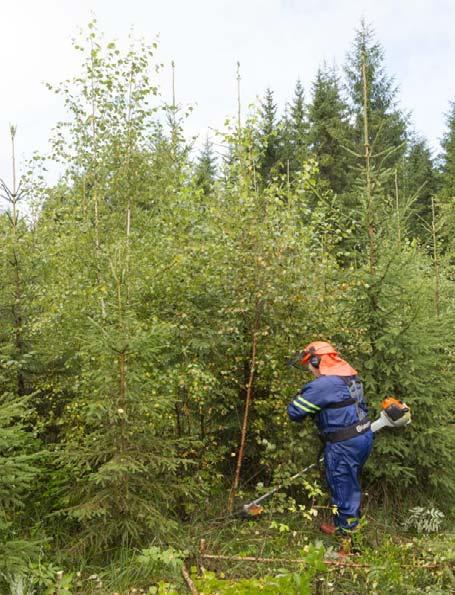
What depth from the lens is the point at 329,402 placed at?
5.00 metres

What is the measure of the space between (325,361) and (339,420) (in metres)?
0.63

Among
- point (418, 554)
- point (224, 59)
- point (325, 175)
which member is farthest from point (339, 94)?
point (418, 554)

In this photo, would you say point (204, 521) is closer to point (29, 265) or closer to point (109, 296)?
point (109, 296)

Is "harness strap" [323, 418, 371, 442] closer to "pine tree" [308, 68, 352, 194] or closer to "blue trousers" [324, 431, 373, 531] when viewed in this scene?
"blue trousers" [324, 431, 373, 531]

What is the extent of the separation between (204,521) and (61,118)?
692 cm

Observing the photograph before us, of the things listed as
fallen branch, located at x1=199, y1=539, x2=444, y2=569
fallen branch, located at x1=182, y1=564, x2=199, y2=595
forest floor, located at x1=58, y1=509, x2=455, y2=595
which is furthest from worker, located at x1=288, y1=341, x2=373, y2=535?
fallen branch, located at x1=182, y1=564, x2=199, y2=595

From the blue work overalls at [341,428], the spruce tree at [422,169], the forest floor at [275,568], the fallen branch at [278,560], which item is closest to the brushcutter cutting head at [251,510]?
the forest floor at [275,568]

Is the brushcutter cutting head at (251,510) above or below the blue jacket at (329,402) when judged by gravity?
below

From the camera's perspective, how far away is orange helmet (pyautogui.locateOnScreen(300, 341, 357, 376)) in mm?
5121

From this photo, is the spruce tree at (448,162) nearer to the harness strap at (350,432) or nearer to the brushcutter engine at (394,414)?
the brushcutter engine at (394,414)

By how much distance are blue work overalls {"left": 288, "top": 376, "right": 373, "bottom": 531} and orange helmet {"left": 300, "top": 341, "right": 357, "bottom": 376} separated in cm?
7

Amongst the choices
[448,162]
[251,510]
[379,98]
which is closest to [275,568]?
[251,510]

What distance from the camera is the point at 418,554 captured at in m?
4.79

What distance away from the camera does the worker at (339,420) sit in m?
5.03
